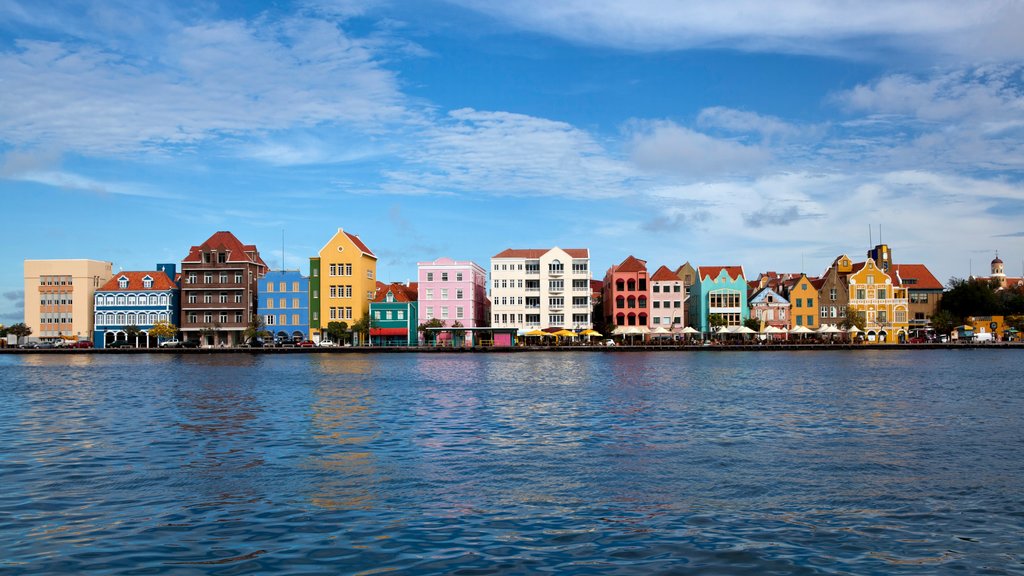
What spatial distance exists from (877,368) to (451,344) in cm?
5684

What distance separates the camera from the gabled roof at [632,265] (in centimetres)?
10725

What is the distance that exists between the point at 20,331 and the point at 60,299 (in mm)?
8070

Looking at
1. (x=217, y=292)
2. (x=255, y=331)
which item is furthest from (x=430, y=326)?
(x=217, y=292)

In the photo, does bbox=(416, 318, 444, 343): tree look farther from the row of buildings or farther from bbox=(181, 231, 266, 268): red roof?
bbox=(181, 231, 266, 268): red roof

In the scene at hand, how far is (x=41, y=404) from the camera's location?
33.6 meters

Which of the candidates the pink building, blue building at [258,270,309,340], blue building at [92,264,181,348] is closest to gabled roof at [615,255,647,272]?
the pink building

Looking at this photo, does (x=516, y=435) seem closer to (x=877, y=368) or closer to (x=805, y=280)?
(x=877, y=368)

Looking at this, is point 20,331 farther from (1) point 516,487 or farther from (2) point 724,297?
(1) point 516,487

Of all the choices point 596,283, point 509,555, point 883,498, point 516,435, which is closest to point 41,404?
point 516,435

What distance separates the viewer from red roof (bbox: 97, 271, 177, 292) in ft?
375

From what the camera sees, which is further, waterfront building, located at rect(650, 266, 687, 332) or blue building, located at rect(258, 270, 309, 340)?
blue building, located at rect(258, 270, 309, 340)

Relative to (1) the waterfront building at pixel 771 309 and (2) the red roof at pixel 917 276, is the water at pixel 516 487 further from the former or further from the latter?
(2) the red roof at pixel 917 276

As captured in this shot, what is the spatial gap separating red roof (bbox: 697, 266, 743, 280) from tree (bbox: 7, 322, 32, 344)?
Result: 9227 centimetres

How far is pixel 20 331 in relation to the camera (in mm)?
121500
